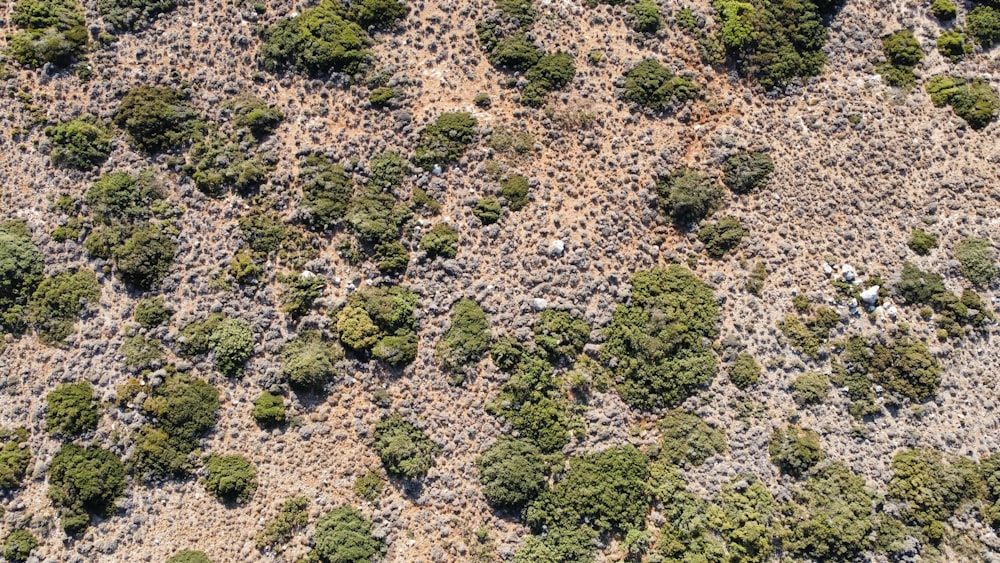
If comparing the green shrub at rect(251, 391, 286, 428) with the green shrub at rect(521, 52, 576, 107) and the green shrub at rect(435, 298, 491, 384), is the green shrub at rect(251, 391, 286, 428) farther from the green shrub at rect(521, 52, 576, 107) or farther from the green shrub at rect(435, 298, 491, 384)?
the green shrub at rect(521, 52, 576, 107)

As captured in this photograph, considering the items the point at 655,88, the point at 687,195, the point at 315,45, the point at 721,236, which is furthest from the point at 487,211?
the point at 315,45

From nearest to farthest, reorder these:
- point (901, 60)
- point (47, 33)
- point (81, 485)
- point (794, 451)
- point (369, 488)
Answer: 1. point (81, 485)
2. point (369, 488)
3. point (794, 451)
4. point (47, 33)
5. point (901, 60)

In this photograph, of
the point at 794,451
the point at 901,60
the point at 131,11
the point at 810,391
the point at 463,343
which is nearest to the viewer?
the point at 794,451

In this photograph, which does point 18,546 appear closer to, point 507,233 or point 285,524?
point 285,524

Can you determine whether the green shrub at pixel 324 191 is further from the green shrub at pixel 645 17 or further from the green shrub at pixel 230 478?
the green shrub at pixel 645 17

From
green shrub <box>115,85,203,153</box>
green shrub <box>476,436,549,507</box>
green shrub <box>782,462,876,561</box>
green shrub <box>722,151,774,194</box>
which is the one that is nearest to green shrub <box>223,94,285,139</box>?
green shrub <box>115,85,203,153</box>

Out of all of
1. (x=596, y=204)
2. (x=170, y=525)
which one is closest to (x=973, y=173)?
(x=596, y=204)
